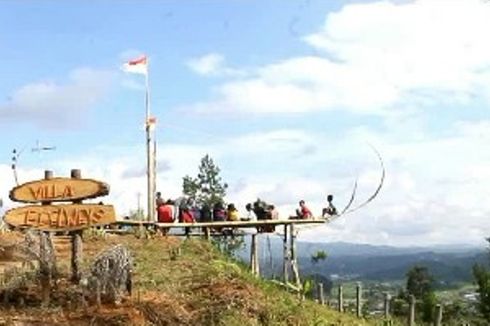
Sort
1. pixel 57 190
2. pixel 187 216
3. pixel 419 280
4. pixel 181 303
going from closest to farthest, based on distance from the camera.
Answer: pixel 181 303 < pixel 57 190 < pixel 187 216 < pixel 419 280

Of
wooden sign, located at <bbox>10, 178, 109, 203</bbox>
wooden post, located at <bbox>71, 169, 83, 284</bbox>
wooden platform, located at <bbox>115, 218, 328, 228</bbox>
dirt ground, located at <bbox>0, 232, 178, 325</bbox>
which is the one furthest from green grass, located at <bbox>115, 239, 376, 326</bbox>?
wooden platform, located at <bbox>115, 218, 328, 228</bbox>

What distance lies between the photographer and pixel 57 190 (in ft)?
37.5

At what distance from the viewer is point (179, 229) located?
20062 millimetres

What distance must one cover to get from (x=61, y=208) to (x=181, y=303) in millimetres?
2360

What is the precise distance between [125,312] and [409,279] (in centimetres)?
6334

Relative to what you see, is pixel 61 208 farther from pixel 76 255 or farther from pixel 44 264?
pixel 44 264

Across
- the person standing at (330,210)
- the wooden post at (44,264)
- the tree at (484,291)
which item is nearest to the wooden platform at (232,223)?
the person standing at (330,210)

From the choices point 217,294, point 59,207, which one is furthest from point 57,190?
point 217,294

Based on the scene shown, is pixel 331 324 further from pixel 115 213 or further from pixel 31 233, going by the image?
pixel 31 233

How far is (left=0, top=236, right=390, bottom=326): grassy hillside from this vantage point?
9.42 metres

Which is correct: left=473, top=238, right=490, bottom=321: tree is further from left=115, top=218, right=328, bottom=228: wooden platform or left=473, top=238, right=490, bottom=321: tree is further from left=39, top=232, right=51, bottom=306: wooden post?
left=39, top=232, right=51, bottom=306: wooden post

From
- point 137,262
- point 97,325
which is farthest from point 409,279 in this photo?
point 97,325

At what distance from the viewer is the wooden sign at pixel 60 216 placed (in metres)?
11.3

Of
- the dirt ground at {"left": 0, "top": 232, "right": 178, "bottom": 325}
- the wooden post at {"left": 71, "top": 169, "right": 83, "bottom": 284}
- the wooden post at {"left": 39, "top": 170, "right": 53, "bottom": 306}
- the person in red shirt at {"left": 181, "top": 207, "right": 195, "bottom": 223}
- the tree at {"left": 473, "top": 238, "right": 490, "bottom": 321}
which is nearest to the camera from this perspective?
the dirt ground at {"left": 0, "top": 232, "right": 178, "bottom": 325}
